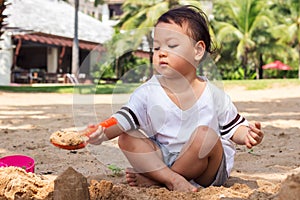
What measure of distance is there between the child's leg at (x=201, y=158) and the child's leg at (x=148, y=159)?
0.20 feet

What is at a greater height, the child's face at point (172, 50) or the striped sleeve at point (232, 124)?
the child's face at point (172, 50)

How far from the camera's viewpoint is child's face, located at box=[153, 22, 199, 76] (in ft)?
7.13

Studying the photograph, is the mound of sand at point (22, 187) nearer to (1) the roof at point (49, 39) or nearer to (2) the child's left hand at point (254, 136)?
(2) the child's left hand at point (254, 136)

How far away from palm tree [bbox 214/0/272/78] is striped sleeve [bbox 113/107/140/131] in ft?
88.8

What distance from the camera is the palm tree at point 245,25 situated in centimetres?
2938

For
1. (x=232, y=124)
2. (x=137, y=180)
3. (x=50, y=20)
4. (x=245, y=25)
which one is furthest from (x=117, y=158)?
(x=245, y=25)

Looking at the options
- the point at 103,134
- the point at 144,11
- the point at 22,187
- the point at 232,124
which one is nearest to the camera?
the point at 22,187

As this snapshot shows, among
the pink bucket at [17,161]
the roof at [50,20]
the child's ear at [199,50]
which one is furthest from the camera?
the roof at [50,20]

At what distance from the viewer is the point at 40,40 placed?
2184 centimetres

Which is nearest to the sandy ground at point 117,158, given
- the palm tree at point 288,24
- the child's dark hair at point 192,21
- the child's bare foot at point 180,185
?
the child's bare foot at point 180,185

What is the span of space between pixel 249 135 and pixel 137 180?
1.92 feet

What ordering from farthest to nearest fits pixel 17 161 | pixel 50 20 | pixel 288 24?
pixel 288 24 → pixel 50 20 → pixel 17 161

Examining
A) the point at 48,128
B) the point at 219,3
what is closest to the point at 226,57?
the point at 219,3

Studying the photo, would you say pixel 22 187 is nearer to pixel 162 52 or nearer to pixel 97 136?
pixel 97 136
